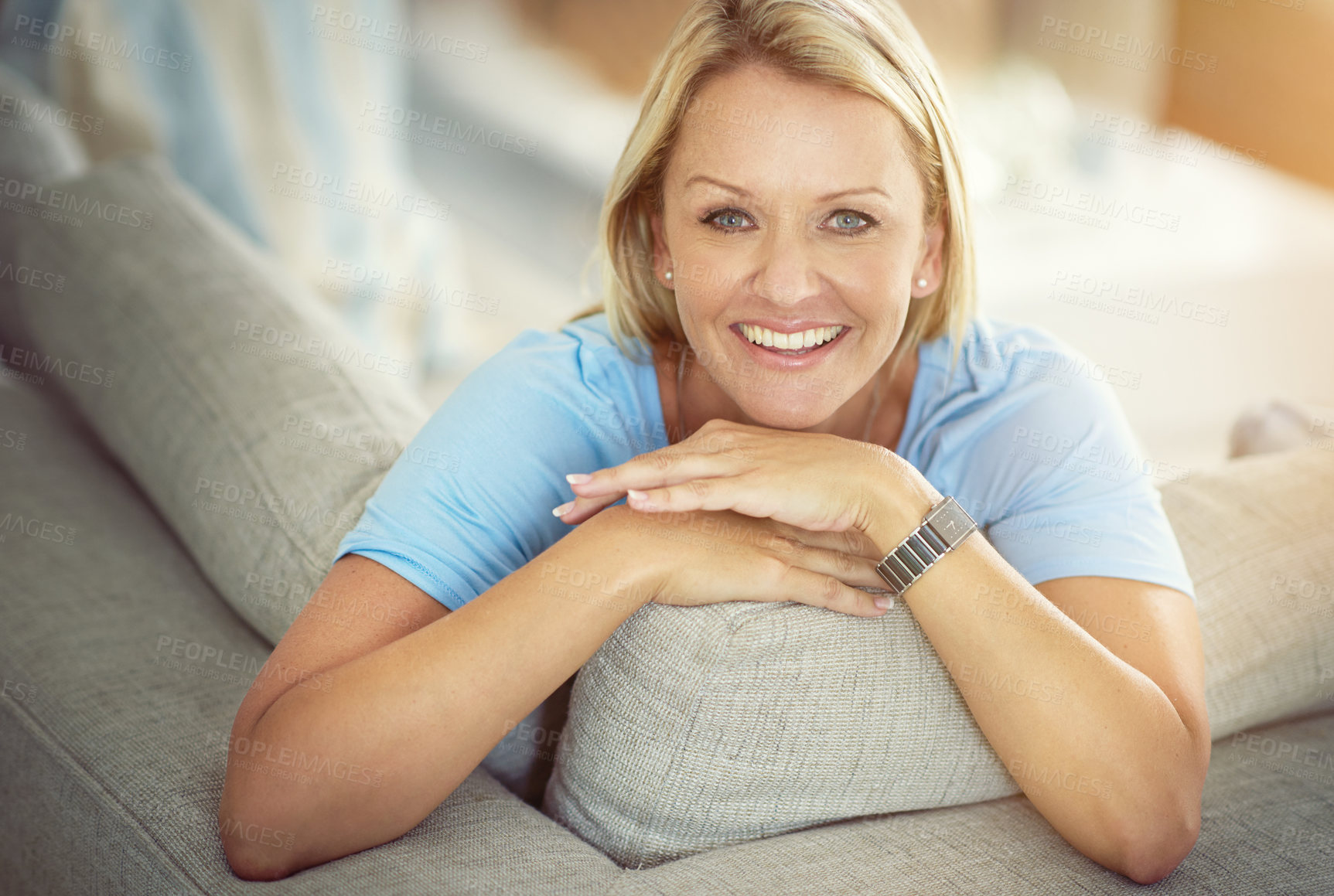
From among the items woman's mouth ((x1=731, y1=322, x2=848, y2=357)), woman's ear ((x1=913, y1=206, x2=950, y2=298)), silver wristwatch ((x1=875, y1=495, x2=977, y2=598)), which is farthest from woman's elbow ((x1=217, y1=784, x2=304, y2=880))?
woman's ear ((x1=913, y1=206, x2=950, y2=298))

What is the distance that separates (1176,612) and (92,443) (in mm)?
1506

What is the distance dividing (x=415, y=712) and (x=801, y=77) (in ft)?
2.35

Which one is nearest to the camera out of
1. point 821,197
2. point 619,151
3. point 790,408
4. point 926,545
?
point 926,545

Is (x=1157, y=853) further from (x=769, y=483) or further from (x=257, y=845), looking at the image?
(x=257, y=845)

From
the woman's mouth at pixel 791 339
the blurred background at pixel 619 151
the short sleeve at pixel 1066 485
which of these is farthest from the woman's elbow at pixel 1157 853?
the blurred background at pixel 619 151

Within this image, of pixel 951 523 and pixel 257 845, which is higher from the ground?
pixel 951 523

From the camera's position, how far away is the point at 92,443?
1.54m

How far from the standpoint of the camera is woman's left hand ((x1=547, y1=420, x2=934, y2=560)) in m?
0.92

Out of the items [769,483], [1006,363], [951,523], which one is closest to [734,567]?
[769,483]

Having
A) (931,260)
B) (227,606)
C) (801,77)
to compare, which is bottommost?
(227,606)

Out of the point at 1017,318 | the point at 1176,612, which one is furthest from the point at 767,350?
the point at 1017,318

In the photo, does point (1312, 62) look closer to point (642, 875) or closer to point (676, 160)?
point (676, 160)

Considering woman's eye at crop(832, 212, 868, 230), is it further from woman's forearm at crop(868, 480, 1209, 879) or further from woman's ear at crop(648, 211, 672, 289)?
woman's forearm at crop(868, 480, 1209, 879)

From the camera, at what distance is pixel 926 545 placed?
904 mm
